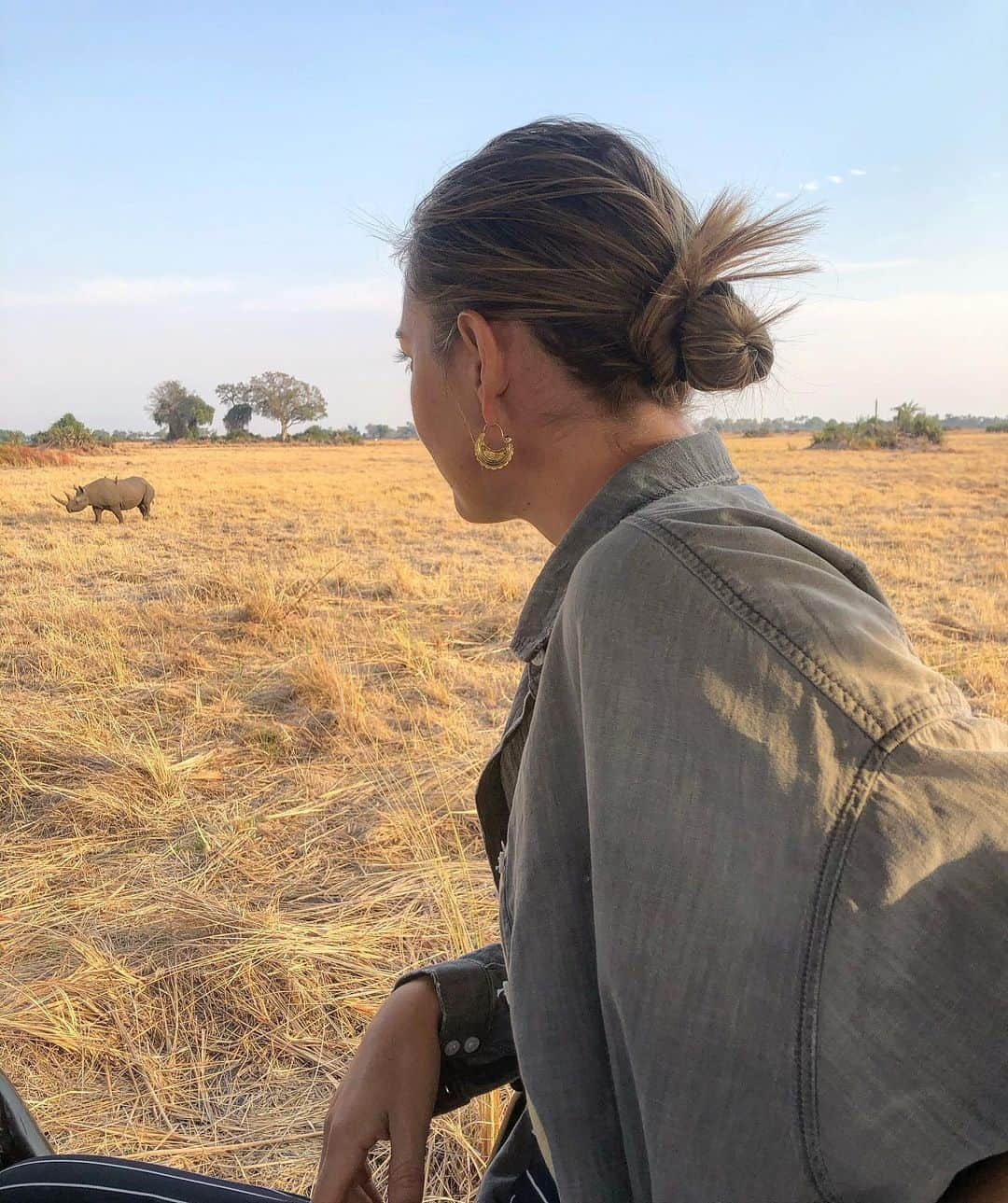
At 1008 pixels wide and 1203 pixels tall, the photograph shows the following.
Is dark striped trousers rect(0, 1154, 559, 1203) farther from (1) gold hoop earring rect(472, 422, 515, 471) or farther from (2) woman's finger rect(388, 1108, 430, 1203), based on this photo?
(1) gold hoop earring rect(472, 422, 515, 471)

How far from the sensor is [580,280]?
1013 millimetres

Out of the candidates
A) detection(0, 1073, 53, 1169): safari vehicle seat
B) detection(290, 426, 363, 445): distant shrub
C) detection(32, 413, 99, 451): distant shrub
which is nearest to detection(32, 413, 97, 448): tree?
detection(32, 413, 99, 451): distant shrub

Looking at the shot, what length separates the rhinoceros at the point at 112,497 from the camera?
494 inches

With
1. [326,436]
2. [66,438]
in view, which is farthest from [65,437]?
[326,436]

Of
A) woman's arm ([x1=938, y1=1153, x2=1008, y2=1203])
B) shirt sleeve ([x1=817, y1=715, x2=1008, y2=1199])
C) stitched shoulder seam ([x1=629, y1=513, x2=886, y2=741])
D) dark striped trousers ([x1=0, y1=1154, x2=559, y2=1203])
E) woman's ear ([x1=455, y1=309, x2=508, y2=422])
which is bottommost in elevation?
dark striped trousers ([x1=0, y1=1154, x2=559, y2=1203])

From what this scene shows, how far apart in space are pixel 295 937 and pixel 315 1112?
1.86 ft

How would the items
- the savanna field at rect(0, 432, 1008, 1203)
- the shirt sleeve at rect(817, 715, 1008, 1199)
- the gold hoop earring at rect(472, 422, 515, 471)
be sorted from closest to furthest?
1. the shirt sleeve at rect(817, 715, 1008, 1199)
2. the gold hoop earring at rect(472, 422, 515, 471)
3. the savanna field at rect(0, 432, 1008, 1203)

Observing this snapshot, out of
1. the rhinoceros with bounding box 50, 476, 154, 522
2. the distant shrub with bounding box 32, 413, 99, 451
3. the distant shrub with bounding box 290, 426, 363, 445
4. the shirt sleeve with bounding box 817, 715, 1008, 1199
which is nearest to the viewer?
the shirt sleeve with bounding box 817, 715, 1008, 1199

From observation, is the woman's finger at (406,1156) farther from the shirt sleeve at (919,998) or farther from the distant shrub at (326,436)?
the distant shrub at (326,436)

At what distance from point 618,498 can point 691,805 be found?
0.41m

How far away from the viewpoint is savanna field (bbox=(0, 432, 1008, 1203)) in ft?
7.10

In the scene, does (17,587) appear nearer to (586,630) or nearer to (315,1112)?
(315,1112)

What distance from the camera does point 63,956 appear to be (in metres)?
2.58

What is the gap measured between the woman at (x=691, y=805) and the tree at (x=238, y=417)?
2600 inches
